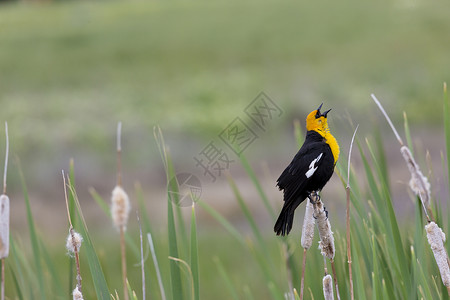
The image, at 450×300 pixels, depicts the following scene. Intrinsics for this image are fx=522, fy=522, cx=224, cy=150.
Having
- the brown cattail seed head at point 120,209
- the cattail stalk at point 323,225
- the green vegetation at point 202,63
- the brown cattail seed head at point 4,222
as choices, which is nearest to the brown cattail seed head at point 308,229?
the cattail stalk at point 323,225

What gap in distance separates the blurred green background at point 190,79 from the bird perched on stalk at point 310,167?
4.99m

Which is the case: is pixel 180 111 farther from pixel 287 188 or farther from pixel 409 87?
pixel 287 188

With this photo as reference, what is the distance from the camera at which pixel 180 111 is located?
802cm

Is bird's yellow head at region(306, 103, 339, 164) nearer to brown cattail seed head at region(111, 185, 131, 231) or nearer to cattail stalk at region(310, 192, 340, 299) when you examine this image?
cattail stalk at region(310, 192, 340, 299)

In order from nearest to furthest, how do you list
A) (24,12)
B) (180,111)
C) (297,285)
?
(297,285)
(180,111)
(24,12)

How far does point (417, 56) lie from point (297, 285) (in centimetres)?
973

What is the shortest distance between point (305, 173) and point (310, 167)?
0.01 m

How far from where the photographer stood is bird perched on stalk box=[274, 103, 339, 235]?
0.68m

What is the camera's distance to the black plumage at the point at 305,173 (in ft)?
2.22

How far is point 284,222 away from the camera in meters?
0.64

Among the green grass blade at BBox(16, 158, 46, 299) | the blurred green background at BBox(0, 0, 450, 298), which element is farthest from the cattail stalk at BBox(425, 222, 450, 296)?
the blurred green background at BBox(0, 0, 450, 298)

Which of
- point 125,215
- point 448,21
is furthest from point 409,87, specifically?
point 125,215

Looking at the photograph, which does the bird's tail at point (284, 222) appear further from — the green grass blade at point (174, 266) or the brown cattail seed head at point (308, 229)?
the green grass blade at point (174, 266)

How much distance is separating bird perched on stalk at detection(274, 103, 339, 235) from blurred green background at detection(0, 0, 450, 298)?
499 centimetres
